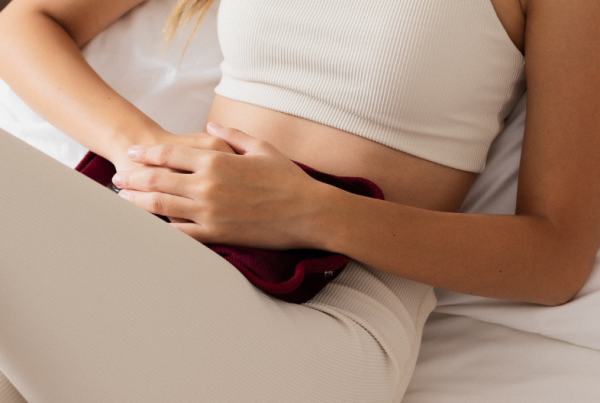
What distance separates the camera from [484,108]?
0.64 meters

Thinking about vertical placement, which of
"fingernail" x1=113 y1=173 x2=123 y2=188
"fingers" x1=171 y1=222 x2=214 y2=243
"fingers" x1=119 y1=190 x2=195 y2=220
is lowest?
"fingers" x1=171 y1=222 x2=214 y2=243

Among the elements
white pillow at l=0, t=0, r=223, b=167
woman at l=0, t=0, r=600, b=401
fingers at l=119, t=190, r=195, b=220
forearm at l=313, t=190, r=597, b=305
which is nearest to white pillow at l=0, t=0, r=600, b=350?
white pillow at l=0, t=0, r=223, b=167

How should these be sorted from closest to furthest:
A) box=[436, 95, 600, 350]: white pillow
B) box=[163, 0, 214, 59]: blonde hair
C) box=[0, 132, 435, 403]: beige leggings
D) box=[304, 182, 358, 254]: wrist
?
box=[0, 132, 435, 403]: beige leggings < box=[304, 182, 358, 254]: wrist < box=[436, 95, 600, 350]: white pillow < box=[163, 0, 214, 59]: blonde hair

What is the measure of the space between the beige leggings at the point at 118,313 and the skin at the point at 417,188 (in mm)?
107

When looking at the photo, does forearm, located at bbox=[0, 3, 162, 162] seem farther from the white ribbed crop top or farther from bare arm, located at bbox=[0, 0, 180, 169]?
the white ribbed crop top

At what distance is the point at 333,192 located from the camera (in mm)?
512

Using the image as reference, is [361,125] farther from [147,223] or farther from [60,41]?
[60,41]

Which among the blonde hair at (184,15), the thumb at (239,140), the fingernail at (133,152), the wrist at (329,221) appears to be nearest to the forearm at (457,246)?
the wrist at (329,221)

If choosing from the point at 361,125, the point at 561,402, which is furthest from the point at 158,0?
the point at 561,402

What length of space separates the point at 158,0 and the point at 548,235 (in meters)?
0.78

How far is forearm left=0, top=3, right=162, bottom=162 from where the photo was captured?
2.10 ft

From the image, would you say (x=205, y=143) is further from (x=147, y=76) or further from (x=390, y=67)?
(x=147, y=76)

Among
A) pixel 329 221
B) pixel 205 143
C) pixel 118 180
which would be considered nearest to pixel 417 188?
pixel 329 221

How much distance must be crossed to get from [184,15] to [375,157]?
469 millimetres
